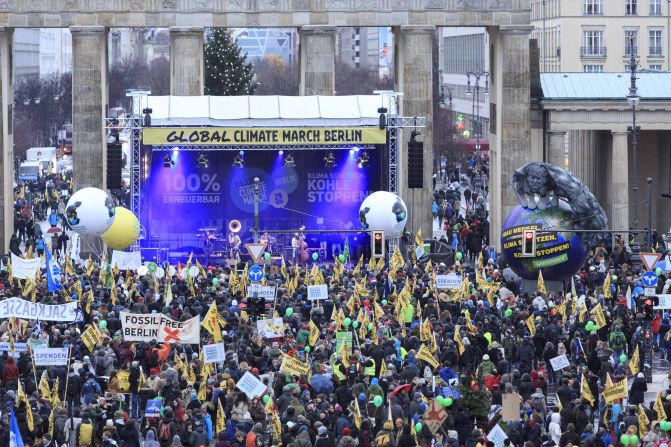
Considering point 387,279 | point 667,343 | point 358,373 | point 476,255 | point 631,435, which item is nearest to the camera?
point 631,435

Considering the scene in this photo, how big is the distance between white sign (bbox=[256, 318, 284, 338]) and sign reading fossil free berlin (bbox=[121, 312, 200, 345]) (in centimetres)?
210

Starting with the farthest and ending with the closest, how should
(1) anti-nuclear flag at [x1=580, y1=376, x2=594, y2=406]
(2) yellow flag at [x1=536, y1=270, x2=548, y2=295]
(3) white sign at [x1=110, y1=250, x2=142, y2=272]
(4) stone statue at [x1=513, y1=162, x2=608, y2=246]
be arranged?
(4) stone statue at [x1=513, y1=162, x2=608, y2=246], (3) white sign at [x1=110, y1=250, x2=142, y2=272], (2) yellow flag at [x1=536, y1=270, x2=548, y2=295], (1) anti-nuclear flag at [x1=580, y1=376, x2=594, y2=406]

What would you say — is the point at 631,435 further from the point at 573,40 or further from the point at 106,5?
the point at 573,40

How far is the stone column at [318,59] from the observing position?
224 ft

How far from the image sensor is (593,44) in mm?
109562

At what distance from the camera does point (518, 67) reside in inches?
2726

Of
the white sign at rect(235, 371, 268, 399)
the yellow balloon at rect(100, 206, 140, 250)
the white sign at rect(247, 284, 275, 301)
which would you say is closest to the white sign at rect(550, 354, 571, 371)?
the white sign at rect(235, 371, 268, 399)

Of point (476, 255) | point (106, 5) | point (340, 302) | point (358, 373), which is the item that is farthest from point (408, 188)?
point (358, 373)

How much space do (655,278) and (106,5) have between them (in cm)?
2659

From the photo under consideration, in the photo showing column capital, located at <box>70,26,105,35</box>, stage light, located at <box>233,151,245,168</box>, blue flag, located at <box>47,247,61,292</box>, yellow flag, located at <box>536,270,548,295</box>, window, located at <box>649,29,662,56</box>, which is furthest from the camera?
window, located at <box>649,29,662,56</box>

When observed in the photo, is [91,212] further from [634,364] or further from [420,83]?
[634,364]

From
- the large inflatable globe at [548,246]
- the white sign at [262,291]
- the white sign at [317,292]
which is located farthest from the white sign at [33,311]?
the large inflatable globe at [548,246]

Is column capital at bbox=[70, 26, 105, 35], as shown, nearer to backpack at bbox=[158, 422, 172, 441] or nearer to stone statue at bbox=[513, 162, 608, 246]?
stone statue at bbox=[513, 162, 608, 246]

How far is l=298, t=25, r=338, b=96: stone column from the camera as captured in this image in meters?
68.4
